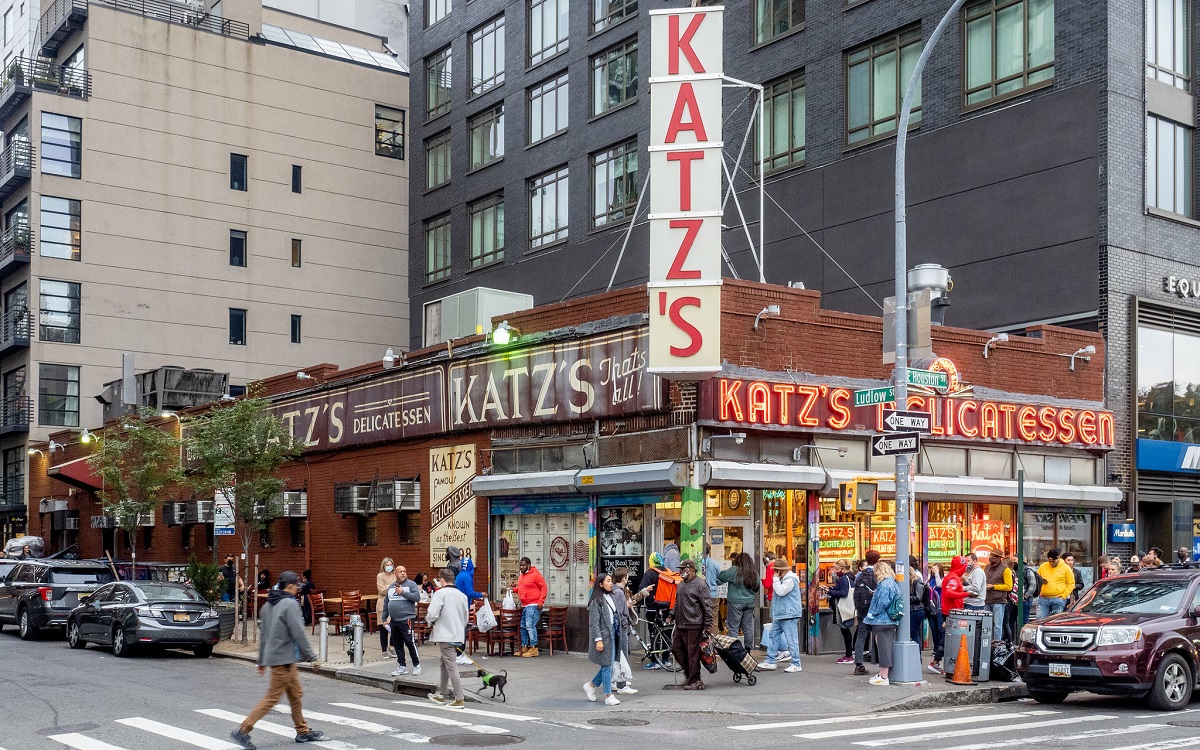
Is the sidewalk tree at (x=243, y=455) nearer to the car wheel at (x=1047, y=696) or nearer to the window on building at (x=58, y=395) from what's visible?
the car wheel at (x=1047, y=696)

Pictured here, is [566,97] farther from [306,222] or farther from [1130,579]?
[1130,579]

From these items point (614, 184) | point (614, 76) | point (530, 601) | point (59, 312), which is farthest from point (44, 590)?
point (59, 312)

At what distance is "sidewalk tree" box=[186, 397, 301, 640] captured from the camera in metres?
26.8

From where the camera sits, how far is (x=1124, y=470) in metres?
26.8

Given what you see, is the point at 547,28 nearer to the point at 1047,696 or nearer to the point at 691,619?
the point at 691,619

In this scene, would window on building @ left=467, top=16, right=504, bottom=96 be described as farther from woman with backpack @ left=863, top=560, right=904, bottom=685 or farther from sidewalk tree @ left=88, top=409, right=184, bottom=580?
woman with backpack @ left=863, top=560, right=904, bottom=685

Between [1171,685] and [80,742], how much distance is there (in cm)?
1283

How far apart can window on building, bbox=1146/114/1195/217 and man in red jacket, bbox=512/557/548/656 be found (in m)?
15.5

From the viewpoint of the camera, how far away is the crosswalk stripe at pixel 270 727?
13.1m

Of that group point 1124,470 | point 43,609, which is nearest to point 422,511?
point 43,609

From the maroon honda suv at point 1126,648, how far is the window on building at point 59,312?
141 feet

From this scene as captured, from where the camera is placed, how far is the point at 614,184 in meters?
40.5

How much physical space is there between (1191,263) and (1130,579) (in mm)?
12776

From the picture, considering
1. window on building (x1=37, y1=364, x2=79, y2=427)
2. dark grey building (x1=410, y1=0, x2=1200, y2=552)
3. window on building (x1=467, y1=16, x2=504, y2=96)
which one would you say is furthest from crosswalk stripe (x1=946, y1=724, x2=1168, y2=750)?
window on building (x1=37, y1=364, x2=79, y2=427)
